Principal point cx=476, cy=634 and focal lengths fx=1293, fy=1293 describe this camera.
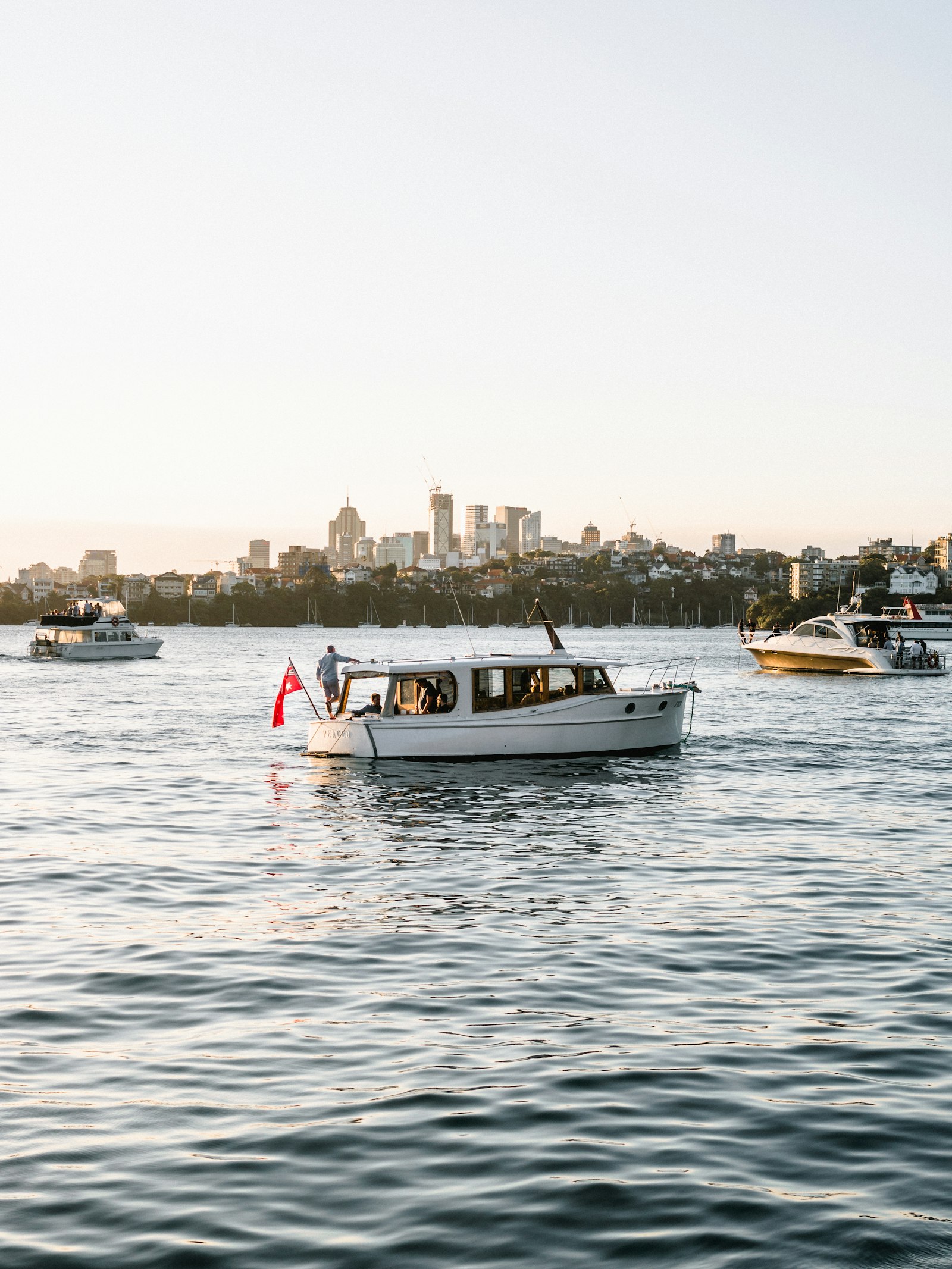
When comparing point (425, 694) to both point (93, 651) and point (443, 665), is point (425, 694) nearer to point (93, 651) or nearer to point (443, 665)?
point (443, 665)

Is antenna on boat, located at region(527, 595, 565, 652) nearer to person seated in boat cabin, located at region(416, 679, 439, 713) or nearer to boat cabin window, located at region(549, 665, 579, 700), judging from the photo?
boat cabin window, located at region(549, 665, 579, 700)

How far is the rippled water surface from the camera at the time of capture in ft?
24.9

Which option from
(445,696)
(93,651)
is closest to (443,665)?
(445,696)

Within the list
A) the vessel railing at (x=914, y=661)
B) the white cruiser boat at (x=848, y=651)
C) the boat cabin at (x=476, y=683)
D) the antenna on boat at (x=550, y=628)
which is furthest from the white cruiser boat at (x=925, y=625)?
the boat cabin at (x=476, y=683)

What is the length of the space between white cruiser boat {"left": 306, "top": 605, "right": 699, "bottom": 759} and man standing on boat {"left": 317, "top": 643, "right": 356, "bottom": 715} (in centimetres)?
106

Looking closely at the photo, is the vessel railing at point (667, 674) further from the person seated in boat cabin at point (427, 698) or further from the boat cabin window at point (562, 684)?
the person seated in boat cabin at point (427, 698)

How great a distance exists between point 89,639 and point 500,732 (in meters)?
75.6

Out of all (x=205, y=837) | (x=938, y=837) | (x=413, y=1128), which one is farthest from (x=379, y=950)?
(x=938, y=837)

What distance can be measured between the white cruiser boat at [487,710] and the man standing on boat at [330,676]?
106 centimetres

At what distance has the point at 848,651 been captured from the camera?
252ft

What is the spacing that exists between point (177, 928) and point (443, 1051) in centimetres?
542

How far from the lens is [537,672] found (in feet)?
103

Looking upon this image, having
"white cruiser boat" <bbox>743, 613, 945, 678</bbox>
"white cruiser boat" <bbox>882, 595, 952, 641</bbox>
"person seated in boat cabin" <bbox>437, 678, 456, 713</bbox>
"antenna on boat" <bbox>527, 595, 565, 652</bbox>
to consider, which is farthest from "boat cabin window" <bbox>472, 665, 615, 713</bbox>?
"white cruiser boat" <bbox>882, 595, 952, 641</bbox>

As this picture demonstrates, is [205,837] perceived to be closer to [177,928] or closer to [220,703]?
[177,928]
